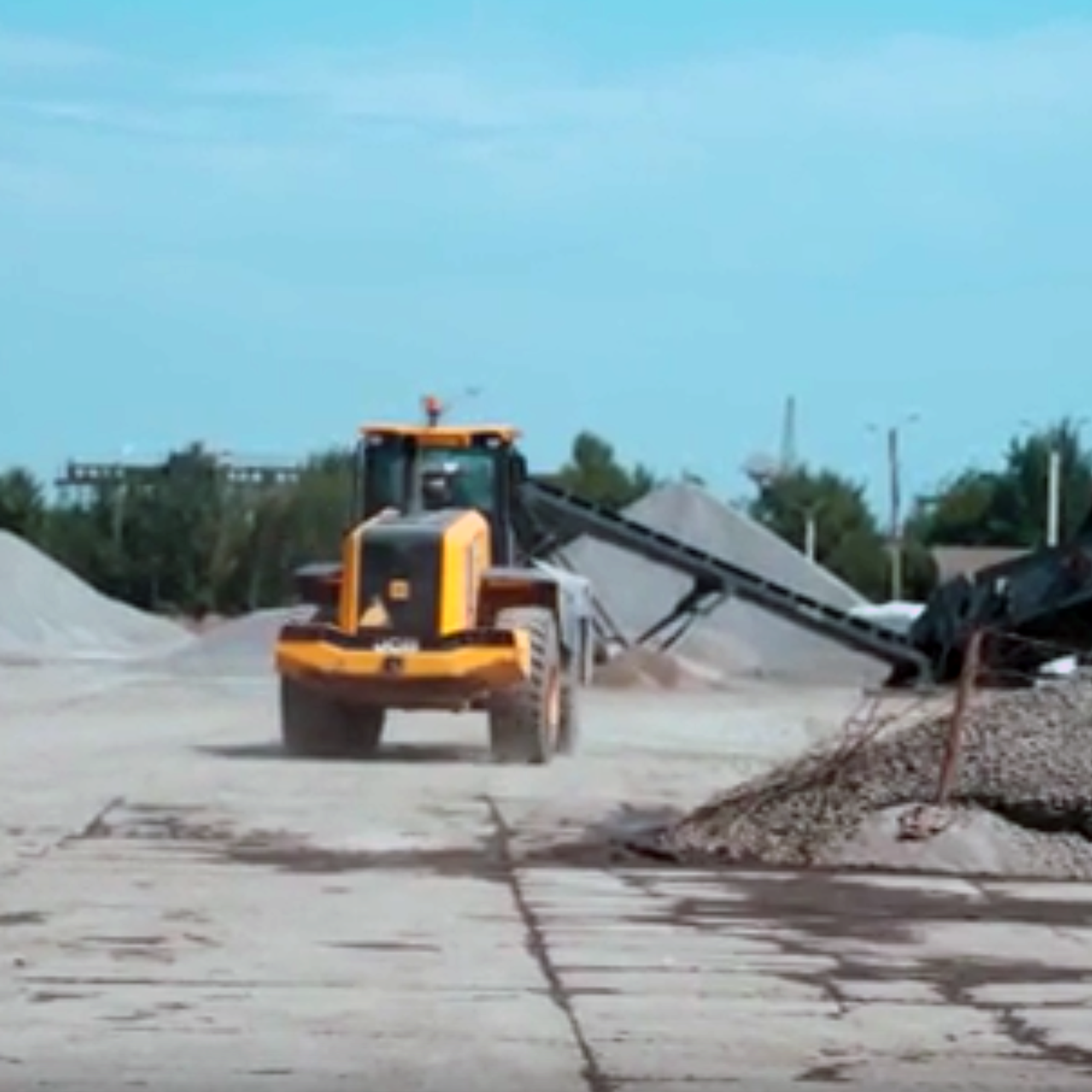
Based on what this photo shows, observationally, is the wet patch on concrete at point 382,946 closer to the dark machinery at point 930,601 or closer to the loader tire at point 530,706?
the loader tire at point 530,706

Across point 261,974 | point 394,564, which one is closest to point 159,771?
point 394,564

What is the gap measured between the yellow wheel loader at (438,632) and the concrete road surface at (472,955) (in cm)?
297

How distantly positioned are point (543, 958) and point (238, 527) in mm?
85595

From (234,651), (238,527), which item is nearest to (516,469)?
(234,651)

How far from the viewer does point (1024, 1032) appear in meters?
13.6

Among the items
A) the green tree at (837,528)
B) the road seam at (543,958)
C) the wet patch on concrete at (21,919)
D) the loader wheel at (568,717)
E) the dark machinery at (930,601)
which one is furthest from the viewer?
the green tree at (837,528)

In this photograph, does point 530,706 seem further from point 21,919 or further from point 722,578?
point 722,578

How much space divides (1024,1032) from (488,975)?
2573 millimetres

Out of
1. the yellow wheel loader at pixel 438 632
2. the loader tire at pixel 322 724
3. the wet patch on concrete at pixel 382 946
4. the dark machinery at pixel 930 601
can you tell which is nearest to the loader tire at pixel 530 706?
the yellow wheel loader at pixel 438 632

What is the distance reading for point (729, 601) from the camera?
6053 centimetres

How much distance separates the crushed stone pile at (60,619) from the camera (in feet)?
255

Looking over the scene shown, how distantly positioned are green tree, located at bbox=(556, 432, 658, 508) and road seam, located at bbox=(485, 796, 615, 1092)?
9323cm

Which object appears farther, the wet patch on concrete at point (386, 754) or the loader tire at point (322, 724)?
the loader tire at point (322, 724)

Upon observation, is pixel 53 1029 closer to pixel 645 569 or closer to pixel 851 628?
pixel 851 628
